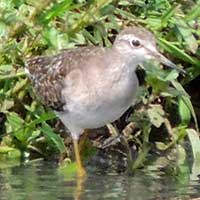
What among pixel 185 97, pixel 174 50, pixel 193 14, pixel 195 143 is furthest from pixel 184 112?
pixel 193 14

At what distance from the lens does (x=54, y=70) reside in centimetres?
701

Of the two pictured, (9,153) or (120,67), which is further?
(9,153)

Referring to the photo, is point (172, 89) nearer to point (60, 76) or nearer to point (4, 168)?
point (60, 76)

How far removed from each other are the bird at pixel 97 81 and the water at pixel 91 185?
0.17m

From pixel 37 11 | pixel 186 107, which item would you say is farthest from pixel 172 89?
pixel 37 11

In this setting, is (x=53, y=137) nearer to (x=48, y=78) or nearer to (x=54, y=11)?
(x=48, y=78)

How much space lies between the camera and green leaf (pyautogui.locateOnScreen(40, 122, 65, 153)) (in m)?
7.09

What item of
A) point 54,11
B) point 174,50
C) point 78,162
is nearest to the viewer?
point 78,162

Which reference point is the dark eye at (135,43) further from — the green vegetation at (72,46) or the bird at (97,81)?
the green vegetation at (72,46)

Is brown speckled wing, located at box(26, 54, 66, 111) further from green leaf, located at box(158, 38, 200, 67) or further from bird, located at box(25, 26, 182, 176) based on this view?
green leaf, located at box(158, 38, 200, 67)

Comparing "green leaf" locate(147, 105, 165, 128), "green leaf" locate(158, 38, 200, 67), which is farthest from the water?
"green leaf" locate(158, 38, 200, 67)

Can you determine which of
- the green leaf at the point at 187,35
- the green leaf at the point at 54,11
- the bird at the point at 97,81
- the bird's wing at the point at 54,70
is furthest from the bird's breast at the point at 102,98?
the green leaf at the point at 187,35

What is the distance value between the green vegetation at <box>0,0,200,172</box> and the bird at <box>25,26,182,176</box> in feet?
0.90

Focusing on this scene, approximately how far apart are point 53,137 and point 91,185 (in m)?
0.52
